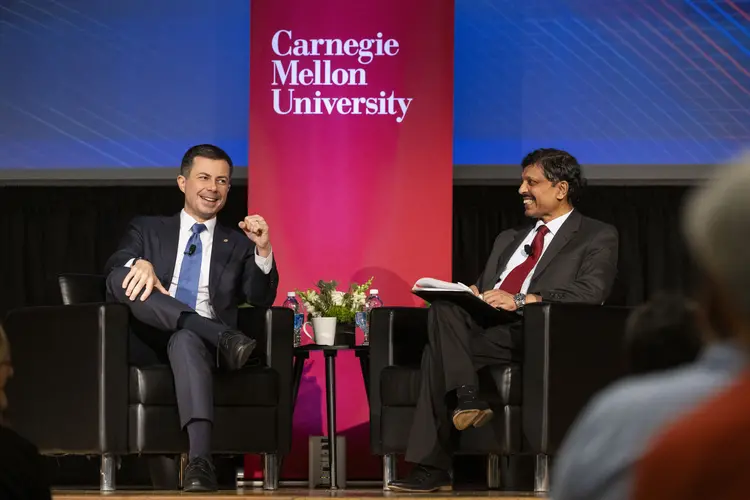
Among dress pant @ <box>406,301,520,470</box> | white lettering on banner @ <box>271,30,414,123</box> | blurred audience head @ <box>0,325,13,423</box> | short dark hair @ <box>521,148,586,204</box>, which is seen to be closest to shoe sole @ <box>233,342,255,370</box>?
dress pant @ <box>406,301,520,470</box>

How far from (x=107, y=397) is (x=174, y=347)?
30cm

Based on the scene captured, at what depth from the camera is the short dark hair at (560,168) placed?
15.6ft

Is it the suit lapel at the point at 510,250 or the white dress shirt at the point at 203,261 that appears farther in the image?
the suit lapel at the point at 510,250

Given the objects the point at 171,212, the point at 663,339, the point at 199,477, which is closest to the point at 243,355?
the point at 199,477

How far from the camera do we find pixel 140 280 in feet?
14.3

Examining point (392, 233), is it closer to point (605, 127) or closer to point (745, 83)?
point (605, 127)

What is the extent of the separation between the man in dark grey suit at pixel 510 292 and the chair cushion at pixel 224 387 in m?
0.58

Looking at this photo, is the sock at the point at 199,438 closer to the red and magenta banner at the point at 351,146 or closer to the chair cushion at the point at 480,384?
the chair cushion at the point at 480,384

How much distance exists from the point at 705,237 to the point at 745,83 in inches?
228

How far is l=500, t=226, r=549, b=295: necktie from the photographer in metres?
4.76

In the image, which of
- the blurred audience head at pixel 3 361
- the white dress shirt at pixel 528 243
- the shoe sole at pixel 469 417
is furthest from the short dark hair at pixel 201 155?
the blurred audience head at pixel 3 361

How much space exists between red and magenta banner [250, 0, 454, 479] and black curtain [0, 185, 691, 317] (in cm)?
80

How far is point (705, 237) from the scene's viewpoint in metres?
0.86

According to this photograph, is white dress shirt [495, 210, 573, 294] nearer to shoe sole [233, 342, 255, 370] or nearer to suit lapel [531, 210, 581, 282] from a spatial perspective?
suit lapel [531, 210, 581, 282]
